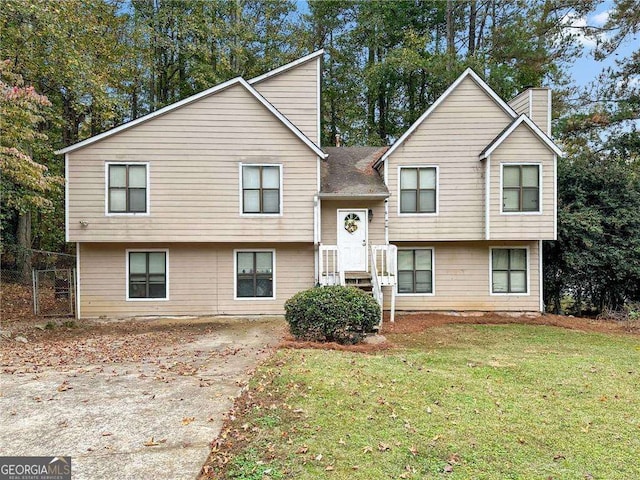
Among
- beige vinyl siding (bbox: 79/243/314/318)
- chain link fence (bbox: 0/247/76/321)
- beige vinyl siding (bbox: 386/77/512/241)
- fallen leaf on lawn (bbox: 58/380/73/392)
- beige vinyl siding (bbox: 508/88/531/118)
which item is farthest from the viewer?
beige vinyl siding (bbox: 508/88/531/118)

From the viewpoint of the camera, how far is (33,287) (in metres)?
12.4

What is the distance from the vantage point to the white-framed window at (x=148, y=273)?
41.0 ft

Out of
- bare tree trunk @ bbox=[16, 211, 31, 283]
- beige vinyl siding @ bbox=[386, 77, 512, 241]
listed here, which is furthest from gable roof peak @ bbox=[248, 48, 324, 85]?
bare tree trunk @ bbox=[16, 211, 31, 283]

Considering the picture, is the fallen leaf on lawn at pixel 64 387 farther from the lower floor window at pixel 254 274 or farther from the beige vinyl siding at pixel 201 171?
the lower floor window at pixel 254 274

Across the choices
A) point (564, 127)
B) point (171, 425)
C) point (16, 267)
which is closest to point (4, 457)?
point (171, 425)

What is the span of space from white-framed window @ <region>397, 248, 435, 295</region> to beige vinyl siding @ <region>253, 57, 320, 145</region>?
479 centimetres

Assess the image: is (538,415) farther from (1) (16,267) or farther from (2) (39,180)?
(1) (16,267)

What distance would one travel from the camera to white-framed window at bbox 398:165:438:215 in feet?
42.4

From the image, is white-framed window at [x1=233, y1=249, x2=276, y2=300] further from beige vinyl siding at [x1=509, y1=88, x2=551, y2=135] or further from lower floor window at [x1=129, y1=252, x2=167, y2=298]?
beige vinyl siding at [x1=509, y1=88, x2=551, y2=135]

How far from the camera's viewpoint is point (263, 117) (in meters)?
12.0

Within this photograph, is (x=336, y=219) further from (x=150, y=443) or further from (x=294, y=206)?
(x=150, y=443)

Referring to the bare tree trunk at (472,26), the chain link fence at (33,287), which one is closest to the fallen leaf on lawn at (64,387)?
the chain link fence at (33,287)

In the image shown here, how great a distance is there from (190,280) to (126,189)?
325 cm

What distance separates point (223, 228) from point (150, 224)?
2.11 metres
